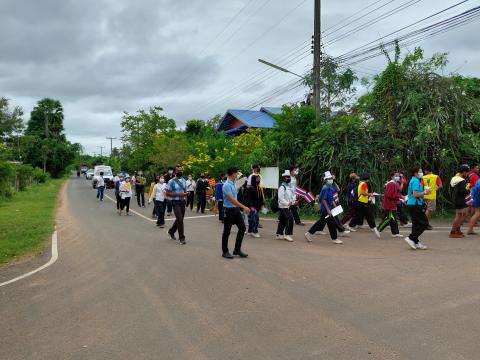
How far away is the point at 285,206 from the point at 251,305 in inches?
209

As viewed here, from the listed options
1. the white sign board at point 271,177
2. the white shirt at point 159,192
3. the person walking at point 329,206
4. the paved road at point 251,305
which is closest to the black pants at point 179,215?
the paved road at point 251,305

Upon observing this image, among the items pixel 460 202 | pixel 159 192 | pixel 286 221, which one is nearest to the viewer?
pixel 286 221

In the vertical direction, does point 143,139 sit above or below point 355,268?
above

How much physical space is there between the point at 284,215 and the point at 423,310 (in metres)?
5.76

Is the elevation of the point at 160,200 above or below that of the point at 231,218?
below

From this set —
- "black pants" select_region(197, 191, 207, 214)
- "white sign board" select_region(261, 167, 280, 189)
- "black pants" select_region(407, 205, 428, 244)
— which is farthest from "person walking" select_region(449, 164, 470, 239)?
"black pants" select_region(197, 191, 207, 214)

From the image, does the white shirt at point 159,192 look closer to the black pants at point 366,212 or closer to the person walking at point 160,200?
the person walking at point 160,200

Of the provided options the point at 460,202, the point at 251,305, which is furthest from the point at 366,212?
the point at 251,305

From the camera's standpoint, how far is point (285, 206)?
35.6ft

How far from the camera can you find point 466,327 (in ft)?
15.7

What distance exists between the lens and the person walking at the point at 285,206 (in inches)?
426

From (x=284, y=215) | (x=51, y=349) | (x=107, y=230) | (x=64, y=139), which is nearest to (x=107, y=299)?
(x=51, y=349)

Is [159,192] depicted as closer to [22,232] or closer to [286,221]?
[22,232]

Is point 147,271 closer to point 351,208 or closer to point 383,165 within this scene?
point 351,208
